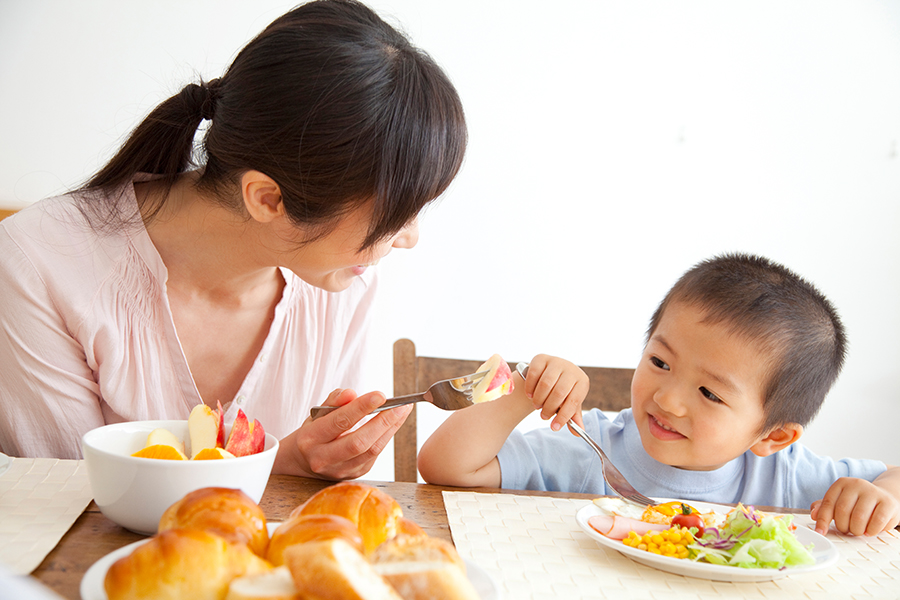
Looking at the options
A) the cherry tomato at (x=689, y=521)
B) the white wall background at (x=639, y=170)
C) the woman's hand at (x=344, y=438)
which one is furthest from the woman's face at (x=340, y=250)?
the white wall background at (x=639, y=170)

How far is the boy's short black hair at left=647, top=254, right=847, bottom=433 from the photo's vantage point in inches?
39.7

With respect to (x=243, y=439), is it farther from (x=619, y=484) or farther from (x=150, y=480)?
(x=619, y=484)

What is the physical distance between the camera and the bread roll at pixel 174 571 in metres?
0.34

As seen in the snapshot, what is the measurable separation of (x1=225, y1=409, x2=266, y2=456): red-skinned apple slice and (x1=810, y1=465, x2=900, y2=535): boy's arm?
26.9 inches

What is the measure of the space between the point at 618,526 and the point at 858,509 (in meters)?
0.35

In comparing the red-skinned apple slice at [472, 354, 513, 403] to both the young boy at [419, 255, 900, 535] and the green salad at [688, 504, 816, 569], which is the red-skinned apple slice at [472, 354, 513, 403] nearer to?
the young boy at [419, 255, 900, 535]

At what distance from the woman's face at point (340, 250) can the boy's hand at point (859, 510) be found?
66 cm

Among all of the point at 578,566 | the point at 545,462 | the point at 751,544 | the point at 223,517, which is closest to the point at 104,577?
the point at 223,517

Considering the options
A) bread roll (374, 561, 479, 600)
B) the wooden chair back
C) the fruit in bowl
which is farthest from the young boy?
bread roll (374, 561, 479, 600)

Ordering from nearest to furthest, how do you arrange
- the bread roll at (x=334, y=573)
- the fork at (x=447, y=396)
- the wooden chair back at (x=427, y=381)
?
the bread roll at (x=334, y=573)
the fork at (x=447, y=396)
the wooden chair back at (x=427, y=381)

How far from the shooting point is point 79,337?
38.2 inches

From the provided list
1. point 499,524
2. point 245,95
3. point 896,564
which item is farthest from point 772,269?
point 245,95

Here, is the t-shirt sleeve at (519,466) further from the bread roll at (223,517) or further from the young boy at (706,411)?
the bread roll at (223,517)

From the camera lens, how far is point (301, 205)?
2.97 ft
